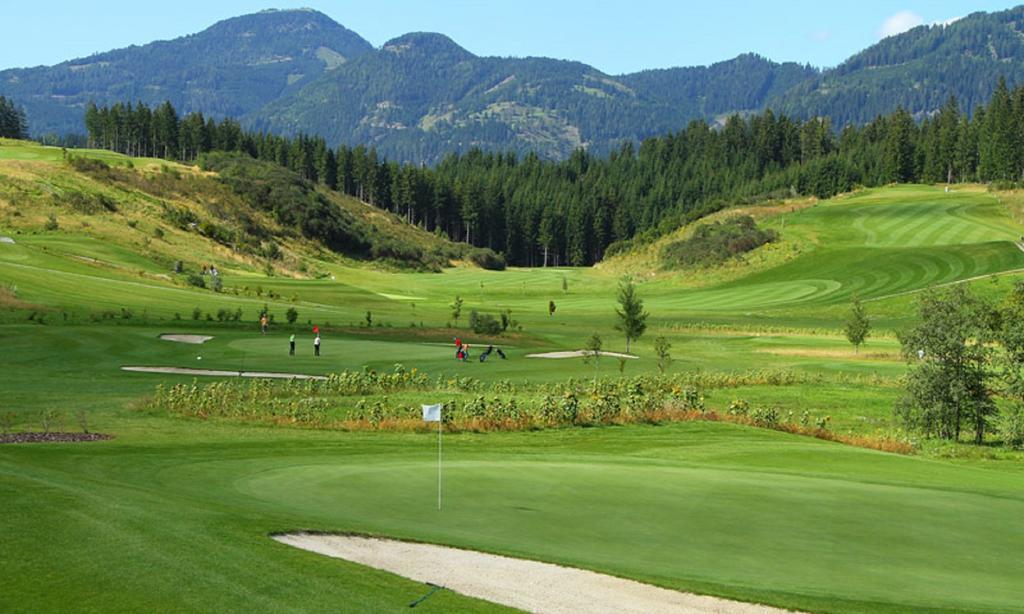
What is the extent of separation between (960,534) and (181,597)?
13.8 meters

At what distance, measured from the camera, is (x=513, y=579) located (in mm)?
12797

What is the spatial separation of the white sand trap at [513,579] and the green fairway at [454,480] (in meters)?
0.41

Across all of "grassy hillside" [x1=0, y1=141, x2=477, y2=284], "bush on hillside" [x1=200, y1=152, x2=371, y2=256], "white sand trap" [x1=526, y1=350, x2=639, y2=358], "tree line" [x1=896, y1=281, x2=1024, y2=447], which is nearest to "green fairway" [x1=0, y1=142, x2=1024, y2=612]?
"tree line" [x1=896, y1=281, x2=1024, y2=447]

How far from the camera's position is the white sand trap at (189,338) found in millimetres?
Answer: 51906

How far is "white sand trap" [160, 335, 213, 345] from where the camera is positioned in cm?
5191

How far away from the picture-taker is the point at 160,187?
5197 inches

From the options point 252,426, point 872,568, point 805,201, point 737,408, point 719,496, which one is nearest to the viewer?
point 872,568

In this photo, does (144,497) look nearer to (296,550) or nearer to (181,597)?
(296,550)

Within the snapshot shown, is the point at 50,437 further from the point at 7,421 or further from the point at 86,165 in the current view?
the point at 86,165

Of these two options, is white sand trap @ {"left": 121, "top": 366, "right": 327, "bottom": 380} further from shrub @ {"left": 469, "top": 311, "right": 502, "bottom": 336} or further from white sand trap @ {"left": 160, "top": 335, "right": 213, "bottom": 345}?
shrub @ {"left": 469, "top": 311, "right": 502, "bottom": 336}

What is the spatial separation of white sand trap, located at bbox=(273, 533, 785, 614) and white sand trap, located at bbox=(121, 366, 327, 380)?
2880cm

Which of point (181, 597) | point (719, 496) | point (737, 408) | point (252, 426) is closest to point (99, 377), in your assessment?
point (252, 426)

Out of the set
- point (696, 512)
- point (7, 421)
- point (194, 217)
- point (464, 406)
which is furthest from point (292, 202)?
point (696, 512)

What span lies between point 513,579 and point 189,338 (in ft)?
145
